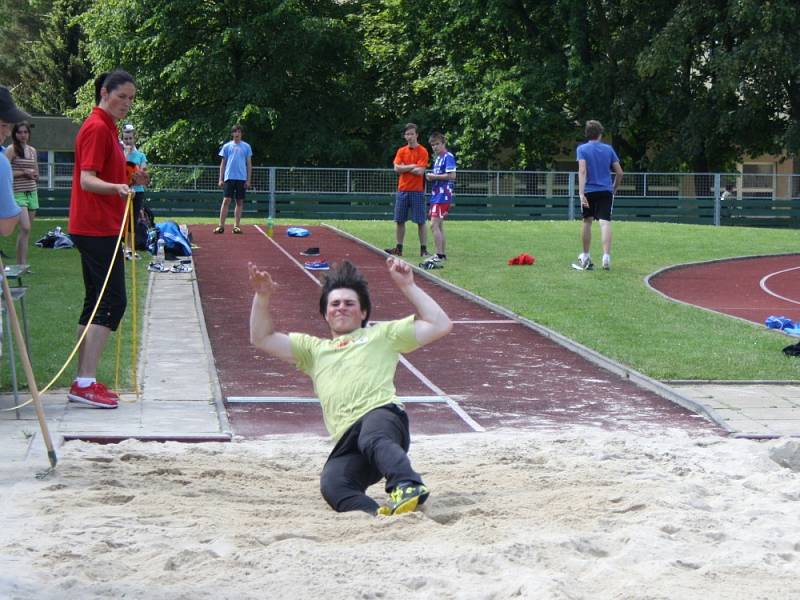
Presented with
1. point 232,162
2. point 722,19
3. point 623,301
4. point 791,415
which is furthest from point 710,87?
point 791,415

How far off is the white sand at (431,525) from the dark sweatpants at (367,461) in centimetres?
13

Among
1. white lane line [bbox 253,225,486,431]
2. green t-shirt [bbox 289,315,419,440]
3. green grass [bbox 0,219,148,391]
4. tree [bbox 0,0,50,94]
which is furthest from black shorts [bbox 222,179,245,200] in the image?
tree [bbox 0,0,50,94]

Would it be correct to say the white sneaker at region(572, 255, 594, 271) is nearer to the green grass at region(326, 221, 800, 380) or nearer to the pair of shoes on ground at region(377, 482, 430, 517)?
the green grass at region(326, 221, 800, 380)

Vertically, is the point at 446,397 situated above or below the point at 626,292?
below

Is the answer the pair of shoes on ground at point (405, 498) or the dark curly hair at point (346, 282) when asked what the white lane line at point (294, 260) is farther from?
the pair of shoes on ground at point (405, 498)

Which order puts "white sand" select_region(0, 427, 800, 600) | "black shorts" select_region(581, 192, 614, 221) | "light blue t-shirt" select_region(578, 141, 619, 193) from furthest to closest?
"light blue t-shirt" select_region(578, 141, 619, 193), "black shorts" select_region(581, 192, 614, 221), "white sand" select_region(0, 427, 800, 600)

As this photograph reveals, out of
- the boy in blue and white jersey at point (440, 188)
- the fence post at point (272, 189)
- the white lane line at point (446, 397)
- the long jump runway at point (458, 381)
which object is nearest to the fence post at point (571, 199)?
the fence post at point (272, 189)

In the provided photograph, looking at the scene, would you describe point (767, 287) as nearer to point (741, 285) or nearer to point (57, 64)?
point (741, 285)

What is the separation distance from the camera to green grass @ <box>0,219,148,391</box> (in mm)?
9445

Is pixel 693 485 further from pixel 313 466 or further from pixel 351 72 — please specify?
pixel 351 72

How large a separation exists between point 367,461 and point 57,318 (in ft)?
22.9

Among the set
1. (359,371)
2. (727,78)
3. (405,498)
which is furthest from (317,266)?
(727,78)

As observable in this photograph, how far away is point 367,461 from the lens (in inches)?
244

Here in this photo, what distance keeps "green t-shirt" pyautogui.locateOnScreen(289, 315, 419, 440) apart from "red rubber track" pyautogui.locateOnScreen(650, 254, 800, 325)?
28.3ft
